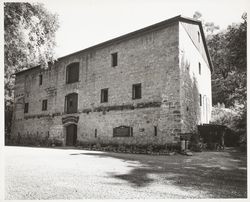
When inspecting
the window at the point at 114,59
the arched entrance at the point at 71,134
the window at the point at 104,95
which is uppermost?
the window at the point at 114,59

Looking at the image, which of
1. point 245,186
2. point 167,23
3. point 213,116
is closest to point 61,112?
point 167,23

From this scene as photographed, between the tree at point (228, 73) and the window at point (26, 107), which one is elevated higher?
the tree at point (228, 73)

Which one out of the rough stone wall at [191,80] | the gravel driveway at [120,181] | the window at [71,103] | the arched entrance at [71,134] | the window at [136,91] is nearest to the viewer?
the gravel driveway at [120,181]

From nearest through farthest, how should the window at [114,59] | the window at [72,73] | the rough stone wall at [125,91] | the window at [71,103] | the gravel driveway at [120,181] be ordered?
the gravel driveway at [120,181] < the rough stone wall at [125,91] < the window at [114,59] < the window at [71,103] < the window at [72,73]

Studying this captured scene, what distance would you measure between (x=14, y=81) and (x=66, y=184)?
57.3 ft

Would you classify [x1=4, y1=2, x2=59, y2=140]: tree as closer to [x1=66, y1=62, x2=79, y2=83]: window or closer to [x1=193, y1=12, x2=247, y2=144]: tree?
[x1=66, y1=62, x2=79, y2=83]: window

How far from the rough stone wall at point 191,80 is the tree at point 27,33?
5.69 meters

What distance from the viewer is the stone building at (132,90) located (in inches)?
438

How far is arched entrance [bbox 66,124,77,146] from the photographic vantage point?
14.9 m

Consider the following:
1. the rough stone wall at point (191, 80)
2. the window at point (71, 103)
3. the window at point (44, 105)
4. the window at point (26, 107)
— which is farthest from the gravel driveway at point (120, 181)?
the window at point (26, 107)

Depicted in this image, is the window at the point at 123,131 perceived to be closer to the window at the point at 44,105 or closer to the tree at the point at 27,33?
the tree at the point at 27,33

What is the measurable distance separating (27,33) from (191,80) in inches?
309

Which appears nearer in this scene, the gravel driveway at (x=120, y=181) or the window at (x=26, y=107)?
the gravel driveway at (x=120, y=181)

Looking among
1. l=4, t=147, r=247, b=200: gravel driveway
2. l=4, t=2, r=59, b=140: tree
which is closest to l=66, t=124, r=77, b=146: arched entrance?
l=4, t=2, r=59, b=140: tree
